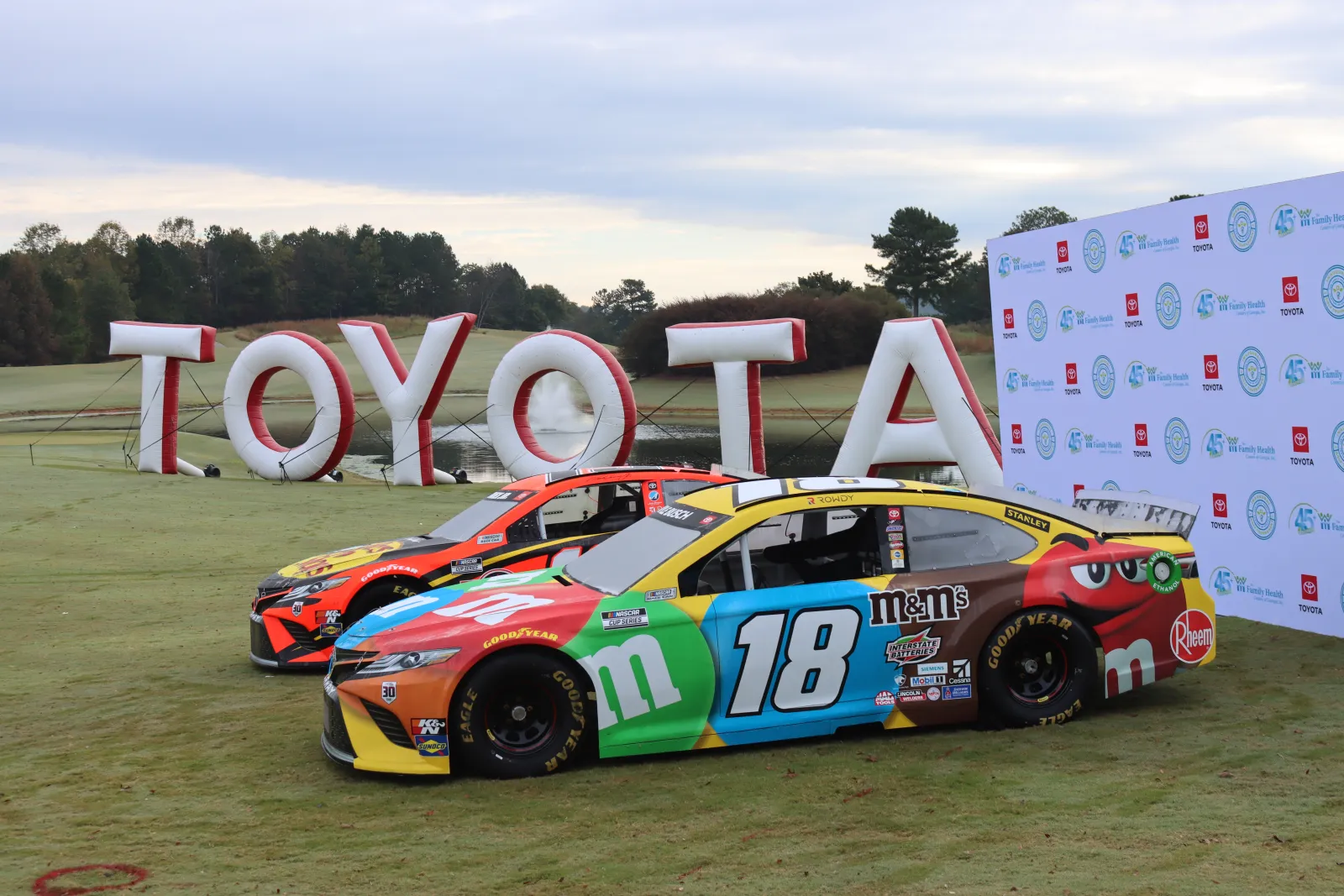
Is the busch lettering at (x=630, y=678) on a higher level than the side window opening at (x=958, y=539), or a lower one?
lower

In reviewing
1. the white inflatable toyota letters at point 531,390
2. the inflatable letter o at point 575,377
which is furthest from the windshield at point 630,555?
the inflatable letter o at point 575,377

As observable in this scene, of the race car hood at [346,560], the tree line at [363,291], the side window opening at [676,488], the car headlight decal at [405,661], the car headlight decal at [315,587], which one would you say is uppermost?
the tree line at [363,291]

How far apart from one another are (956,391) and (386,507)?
30.4ft

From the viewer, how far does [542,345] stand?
23188 millimetres

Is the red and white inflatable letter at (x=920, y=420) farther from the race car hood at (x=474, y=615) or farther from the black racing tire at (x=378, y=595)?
the race car hood at (x=474, y=615)

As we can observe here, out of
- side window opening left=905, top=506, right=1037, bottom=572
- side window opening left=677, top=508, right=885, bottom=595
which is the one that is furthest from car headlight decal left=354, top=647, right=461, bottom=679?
side window opening left=905, top=506, right=1037, bottom=572

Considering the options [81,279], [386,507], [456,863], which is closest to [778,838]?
[456,863]

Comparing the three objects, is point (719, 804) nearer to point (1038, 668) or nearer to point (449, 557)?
point (1038, 668)

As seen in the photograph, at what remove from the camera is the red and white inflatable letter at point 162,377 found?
26.4m

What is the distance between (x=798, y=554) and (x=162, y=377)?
22618mm

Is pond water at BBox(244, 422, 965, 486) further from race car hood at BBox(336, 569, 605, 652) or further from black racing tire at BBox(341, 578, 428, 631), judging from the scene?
race car hood at BBox(336, 569, 605, 652)

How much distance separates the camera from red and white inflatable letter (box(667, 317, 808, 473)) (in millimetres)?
19828

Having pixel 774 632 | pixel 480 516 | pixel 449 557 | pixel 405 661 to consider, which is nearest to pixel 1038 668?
pixel 774 632

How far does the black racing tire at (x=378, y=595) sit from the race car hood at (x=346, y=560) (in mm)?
207
